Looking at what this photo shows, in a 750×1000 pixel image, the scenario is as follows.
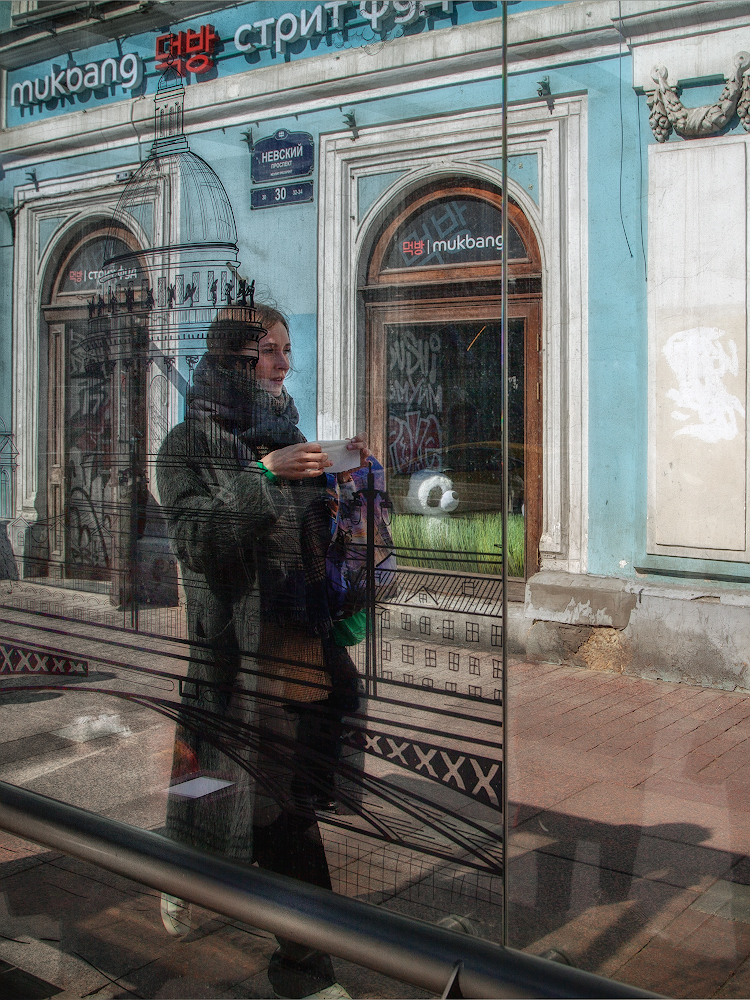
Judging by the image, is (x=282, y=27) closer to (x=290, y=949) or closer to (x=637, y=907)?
(x=637, y=907)

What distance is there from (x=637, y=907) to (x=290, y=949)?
68 centimetres

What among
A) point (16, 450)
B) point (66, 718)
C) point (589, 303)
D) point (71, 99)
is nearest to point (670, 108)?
point (589, 303)

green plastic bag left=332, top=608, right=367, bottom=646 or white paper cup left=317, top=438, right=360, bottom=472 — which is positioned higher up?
white paper cup left=317, top=438, right=360, bottom=472

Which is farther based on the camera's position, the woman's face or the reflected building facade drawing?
the woman's face

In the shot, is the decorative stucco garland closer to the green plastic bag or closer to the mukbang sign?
the green plastic bag

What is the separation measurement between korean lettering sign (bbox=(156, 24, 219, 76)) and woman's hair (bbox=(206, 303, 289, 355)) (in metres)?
0.45

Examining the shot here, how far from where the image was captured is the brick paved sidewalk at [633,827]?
4.26ft

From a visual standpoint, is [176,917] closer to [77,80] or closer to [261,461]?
[261,461]

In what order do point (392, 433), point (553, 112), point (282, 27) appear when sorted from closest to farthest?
point (553, 112)
point (392, 433)
point (282, 27)

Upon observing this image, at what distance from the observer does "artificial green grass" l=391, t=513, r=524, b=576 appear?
1.43m

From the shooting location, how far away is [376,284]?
5.07ft

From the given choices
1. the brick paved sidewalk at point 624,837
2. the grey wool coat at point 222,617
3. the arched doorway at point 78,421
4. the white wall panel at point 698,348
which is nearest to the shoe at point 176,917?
the grey wool coat at point 222,617

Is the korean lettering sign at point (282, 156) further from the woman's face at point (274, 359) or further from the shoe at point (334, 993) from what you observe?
the shoe at point (334, 993)

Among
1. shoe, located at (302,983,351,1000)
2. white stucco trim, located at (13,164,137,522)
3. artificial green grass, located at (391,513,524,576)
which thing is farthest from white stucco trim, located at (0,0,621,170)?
shoe, located at (302,983,351,1000)
